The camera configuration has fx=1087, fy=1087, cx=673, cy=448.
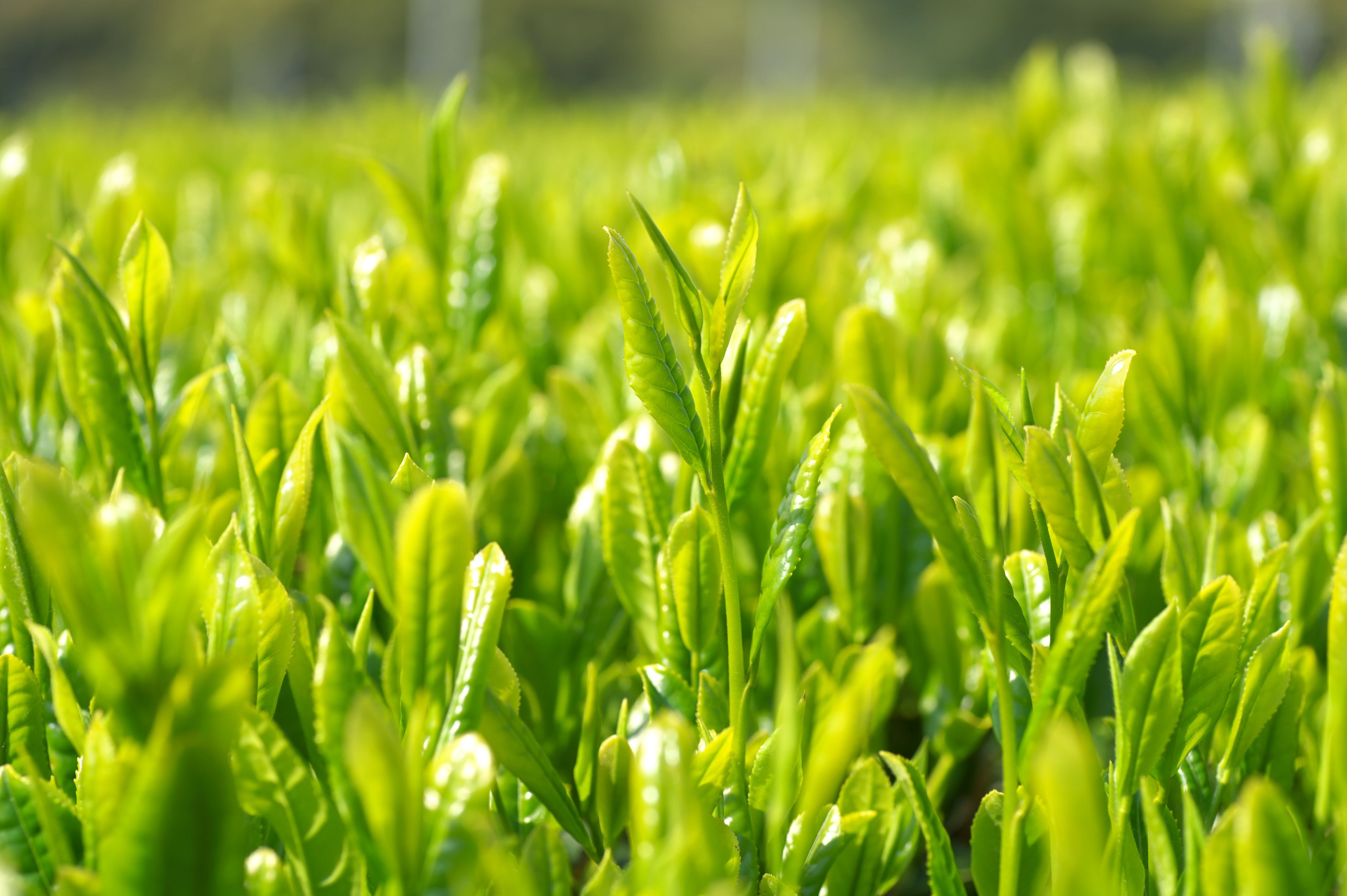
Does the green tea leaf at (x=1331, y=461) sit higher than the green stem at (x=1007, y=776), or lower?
higher

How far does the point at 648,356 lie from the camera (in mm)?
625

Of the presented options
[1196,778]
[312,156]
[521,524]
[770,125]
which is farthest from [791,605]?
[770,125]

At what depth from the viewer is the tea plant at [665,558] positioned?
50 centimetres

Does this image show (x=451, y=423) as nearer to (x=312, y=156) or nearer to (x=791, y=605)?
(x=791, y=605)

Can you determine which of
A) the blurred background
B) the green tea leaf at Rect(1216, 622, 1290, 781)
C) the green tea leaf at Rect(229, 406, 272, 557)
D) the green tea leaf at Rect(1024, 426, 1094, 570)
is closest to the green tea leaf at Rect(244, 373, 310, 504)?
→ the green tea leaf at Rect(229, 406, 272, 557)

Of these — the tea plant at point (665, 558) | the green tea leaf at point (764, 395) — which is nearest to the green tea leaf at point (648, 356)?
the tea plant at point (665, 558)

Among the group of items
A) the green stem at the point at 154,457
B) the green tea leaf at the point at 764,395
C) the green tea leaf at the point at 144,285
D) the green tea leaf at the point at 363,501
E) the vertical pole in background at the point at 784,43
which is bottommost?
the green tea leaf at the point at 363,501

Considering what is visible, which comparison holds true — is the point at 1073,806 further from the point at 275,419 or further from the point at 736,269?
the point at 275,419

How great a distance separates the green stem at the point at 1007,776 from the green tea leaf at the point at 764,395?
0.23 metres

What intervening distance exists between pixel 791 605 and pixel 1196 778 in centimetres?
37

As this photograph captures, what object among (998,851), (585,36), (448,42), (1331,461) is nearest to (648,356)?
(998,851)

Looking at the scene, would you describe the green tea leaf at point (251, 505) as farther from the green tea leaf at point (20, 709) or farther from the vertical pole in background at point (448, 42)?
the vertical pole in background at point (448, 42)

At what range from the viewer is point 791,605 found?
101 cm

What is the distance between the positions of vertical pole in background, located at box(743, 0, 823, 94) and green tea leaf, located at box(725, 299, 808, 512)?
89.3ft
